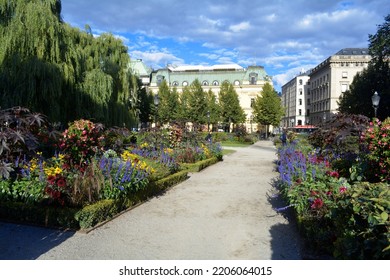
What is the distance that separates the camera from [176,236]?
202 inches

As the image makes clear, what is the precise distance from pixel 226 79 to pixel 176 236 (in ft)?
241

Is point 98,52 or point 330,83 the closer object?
point 98,52

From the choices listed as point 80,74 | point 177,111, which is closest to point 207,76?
point 177,111

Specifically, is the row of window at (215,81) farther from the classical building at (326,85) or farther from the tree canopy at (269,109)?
the tree canopy at (269,109)

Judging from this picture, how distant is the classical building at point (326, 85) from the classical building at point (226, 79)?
15023 millimetres

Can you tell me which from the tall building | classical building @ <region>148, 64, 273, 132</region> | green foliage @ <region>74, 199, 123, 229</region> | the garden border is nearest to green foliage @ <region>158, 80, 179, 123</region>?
classical building @ <region>148, 64, 273, 132</region>

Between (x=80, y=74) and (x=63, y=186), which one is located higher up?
(x=80, y=74)

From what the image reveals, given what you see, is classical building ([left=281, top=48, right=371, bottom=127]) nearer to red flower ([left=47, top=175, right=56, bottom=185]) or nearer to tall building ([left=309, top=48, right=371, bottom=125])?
tall building ([left=309, top=48, right=371, bottom=125])

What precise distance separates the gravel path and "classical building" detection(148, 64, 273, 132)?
65139 mm

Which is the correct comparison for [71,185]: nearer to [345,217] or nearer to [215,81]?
[345,217]

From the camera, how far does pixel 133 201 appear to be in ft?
22.3

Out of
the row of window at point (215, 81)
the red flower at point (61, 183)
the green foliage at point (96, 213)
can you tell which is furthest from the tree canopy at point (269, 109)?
the red flower at point (61, 183)
